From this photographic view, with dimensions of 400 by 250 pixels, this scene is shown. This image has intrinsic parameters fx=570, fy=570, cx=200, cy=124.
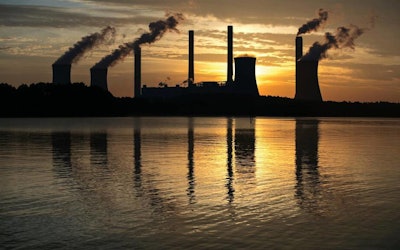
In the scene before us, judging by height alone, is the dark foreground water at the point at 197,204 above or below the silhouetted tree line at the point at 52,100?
below

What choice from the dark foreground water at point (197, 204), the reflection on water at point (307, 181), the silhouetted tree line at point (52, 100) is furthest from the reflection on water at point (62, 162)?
the silhouetted tree line at point (52, 100)

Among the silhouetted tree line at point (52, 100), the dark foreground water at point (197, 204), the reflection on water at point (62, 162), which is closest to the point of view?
the dark foreground water at point (197, 204)

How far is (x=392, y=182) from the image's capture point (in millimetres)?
24797

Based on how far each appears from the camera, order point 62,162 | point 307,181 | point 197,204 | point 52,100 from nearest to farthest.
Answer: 1. point 197,204
2. point 307,181
3. point 62,162
4. point 52,100

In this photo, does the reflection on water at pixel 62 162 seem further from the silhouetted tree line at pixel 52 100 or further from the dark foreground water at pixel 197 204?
the silhouetted tree line at pixel 52 100

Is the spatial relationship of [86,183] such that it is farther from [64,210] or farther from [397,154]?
[397,154]

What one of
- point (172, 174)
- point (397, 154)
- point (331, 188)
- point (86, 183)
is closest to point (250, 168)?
point (172, 174)

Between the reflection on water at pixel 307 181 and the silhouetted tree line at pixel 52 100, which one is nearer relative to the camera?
the reflection on water at pixel 307 181

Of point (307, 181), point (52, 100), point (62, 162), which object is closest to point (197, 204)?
point (307, 181)

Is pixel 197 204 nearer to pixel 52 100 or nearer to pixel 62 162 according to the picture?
pixel 62 162

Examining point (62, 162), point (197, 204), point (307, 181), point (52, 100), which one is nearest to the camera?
point (197, 204)

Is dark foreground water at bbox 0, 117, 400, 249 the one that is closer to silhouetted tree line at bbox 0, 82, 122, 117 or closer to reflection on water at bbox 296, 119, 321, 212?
reflection on water at bbox 296, 119, 321, 212

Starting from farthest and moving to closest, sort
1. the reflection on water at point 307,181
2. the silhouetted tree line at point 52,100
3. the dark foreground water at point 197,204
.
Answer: the silhouetted tree line at point 52,100 → the reflection on water at point 307,181 → the dark foreground water at point 197,204

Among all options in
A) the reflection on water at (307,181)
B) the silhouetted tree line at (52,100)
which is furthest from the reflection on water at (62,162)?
the silhouetted tree line at (52,100)
